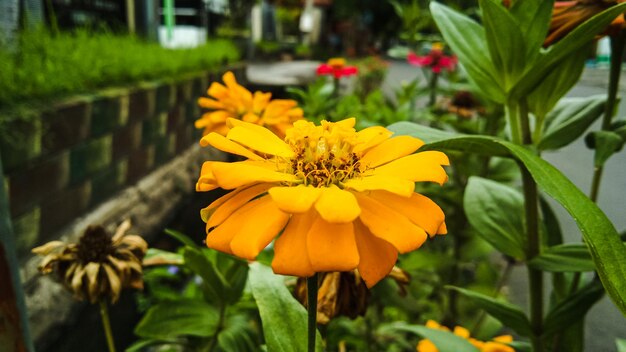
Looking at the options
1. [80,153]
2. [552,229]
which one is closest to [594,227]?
[552,229]

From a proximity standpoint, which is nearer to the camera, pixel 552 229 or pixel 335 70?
pixel 552 229

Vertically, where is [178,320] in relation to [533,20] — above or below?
below

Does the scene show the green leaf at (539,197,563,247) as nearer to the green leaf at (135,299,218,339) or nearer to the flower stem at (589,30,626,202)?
the flower stem at (589,30,626,202)

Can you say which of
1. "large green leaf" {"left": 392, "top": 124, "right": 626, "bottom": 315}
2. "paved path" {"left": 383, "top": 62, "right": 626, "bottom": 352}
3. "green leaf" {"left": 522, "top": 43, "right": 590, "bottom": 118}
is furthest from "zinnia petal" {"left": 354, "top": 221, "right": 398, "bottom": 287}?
"paved path" {"left": 383, "top": 62, "right": 626, "bottom": 352}

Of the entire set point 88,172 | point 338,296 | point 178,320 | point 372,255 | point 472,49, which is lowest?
point 88,172

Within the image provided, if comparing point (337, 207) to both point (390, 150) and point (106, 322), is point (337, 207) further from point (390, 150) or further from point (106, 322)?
point (106, 322)

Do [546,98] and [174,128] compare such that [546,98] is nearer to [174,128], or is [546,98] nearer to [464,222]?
[464,222]

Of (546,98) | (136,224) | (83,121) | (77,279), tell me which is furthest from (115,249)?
(136,224)

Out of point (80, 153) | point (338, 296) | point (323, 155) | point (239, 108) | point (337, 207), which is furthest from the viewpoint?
point (80, 153)
